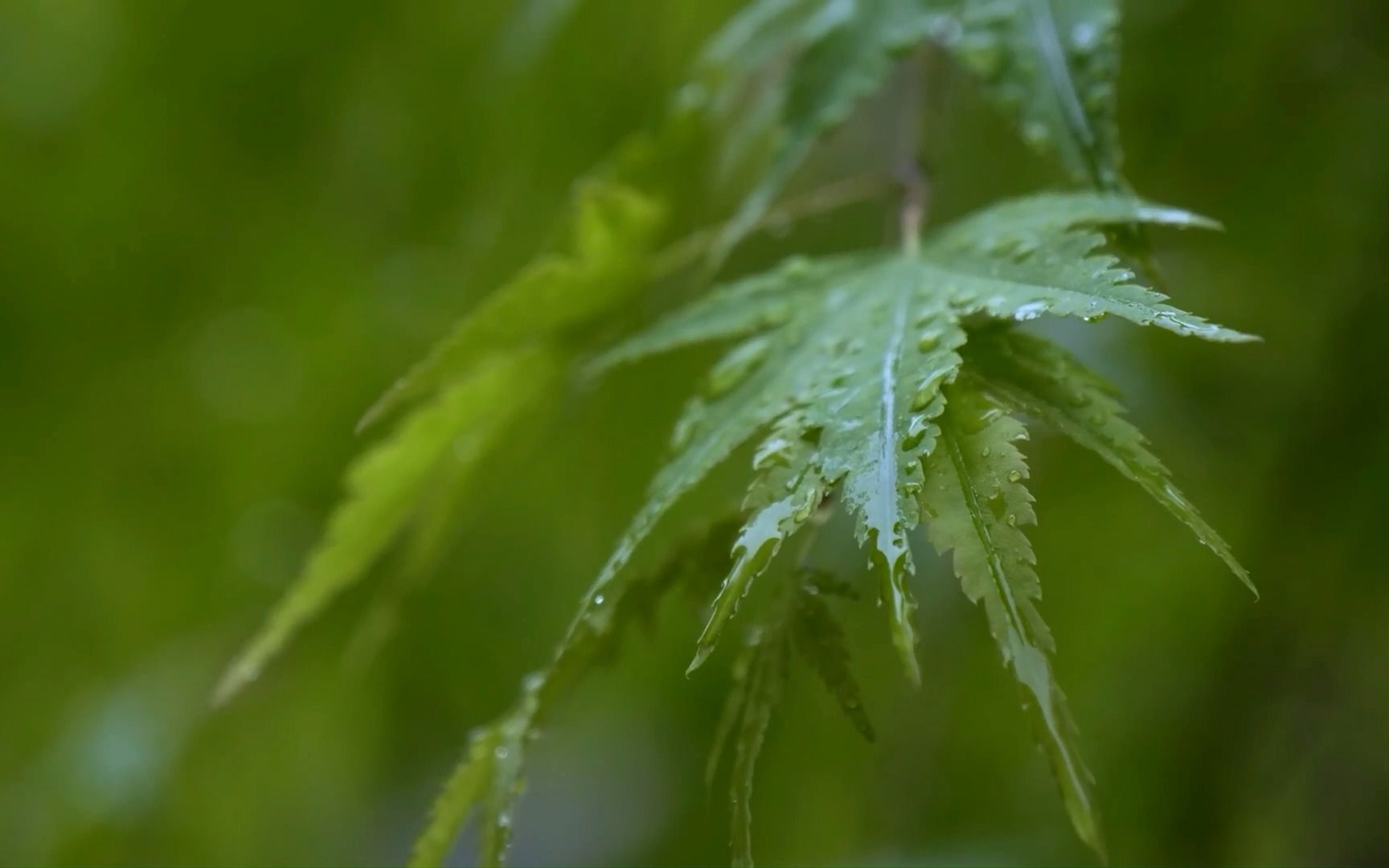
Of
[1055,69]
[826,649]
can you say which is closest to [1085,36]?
[1055,69]

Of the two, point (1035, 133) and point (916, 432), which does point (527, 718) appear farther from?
point (1035, 133)

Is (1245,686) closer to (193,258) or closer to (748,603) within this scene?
(748,603)

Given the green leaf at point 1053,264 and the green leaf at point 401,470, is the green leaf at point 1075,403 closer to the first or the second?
the green leaf at point 1053,264

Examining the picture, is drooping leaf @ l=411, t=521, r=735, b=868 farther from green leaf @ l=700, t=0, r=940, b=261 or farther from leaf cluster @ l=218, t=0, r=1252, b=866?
green leaf @ l=700, t=0, r=940, b=261

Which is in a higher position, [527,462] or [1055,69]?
[1055,69]

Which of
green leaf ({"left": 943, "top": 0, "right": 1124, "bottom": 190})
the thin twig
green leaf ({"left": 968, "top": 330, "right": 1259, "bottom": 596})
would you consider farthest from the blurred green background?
green leaf ({"left": 968, "top": 330, "right": 1259, "bottom": 596})

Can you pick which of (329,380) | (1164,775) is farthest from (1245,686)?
(329,380)

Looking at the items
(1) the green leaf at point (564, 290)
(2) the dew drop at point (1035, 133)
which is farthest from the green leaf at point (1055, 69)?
(1) the green leaf at point (564, 290)
